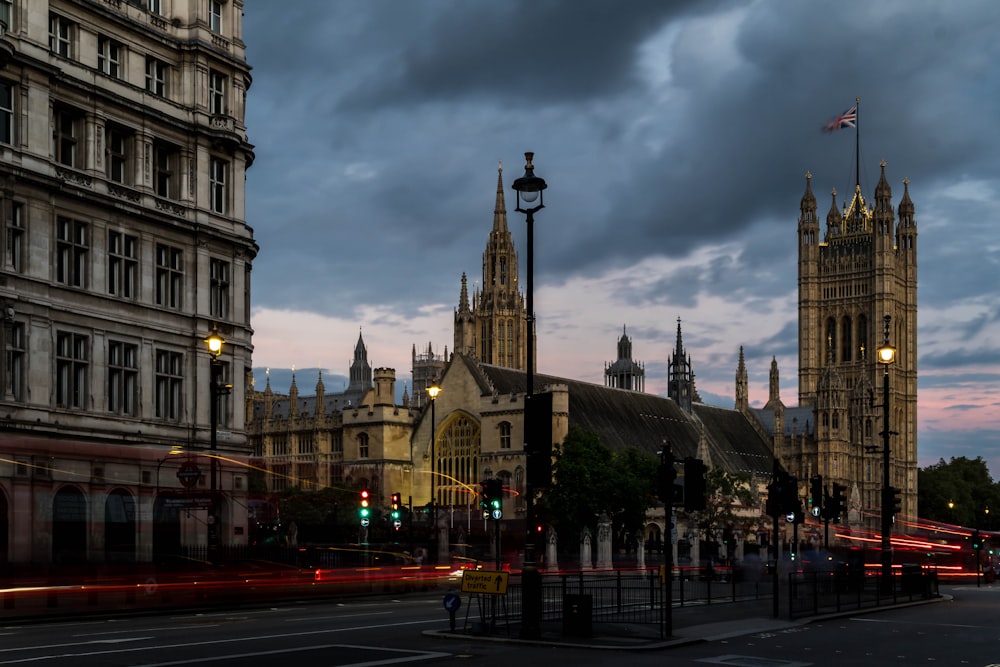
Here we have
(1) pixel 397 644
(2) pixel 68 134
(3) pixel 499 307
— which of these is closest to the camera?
(1) pixel 397 644

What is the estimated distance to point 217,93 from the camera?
1987 inches

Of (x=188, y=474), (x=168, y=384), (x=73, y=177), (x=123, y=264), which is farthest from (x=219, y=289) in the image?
(x=188, y=474)

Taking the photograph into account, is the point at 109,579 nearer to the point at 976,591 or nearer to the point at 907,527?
the point at 976,591

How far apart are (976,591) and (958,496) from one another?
12909 cm

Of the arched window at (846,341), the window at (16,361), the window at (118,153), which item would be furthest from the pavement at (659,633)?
the arched window at (846,341)

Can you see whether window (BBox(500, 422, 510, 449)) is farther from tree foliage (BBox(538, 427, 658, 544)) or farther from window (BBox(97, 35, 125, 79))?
window (BBox(97, 35, 125, 79))

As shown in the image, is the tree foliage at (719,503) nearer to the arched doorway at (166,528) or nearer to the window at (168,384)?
the window at (168,384)

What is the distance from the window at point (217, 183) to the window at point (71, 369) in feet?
27.8

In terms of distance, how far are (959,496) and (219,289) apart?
143m

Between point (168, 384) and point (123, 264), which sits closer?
point (123, 264)

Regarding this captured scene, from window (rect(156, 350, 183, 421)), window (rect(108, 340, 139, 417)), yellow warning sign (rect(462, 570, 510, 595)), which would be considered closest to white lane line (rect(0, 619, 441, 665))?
yellow warning sign (rect(462, 570, 510, 595))

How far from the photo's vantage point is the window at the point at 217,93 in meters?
49.9

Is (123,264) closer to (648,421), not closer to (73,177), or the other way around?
(73,177)

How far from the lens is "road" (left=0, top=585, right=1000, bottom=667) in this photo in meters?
22.1
